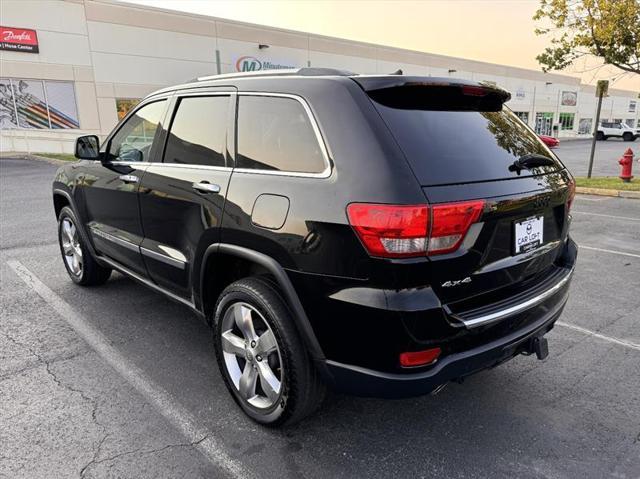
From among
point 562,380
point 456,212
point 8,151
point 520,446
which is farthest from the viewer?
point 8,151

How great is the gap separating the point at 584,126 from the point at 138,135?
67.5 meters

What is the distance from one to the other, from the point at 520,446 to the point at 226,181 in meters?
2.14

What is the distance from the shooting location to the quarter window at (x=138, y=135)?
11.5 feet

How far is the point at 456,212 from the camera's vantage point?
2037 millimetres

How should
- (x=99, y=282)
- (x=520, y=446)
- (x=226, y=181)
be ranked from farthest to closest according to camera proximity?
(x=99, y=282), (x=226, y=181), (x=520, y=446)

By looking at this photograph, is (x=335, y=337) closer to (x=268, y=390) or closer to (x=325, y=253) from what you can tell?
(x=325, y=253)

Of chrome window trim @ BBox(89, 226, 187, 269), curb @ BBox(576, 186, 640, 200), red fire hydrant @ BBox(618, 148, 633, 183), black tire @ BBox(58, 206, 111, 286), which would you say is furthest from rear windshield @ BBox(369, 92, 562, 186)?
red fire hydrant @ BBox(618, 148, 633, 183)

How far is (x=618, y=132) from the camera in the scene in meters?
42.3

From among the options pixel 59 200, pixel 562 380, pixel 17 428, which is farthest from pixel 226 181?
pixel 59 200

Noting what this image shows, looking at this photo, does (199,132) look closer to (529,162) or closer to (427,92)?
(427,92)

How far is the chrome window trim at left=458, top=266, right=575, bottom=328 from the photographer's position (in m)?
2.14

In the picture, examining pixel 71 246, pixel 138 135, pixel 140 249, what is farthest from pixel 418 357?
pixel 71 246

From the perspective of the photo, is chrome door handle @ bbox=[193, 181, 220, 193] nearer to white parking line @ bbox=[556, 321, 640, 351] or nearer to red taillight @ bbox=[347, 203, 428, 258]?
red taillight @ bbox=[347, 203, 428, 258]

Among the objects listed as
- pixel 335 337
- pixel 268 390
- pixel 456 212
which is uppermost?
pixel 456 212
